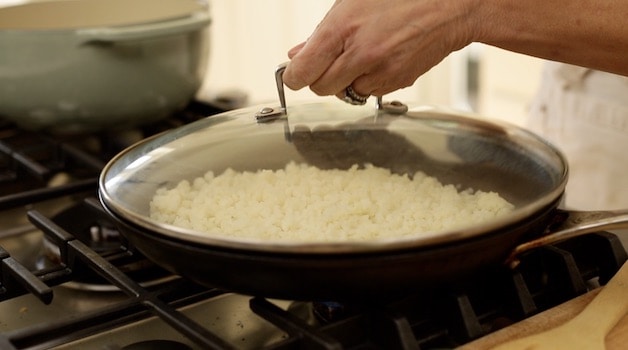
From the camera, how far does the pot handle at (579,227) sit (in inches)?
23.7

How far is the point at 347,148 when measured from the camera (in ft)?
2.58

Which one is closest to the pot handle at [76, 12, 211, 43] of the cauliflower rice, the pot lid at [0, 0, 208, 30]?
the pot lid at [0, 0, 208, 30]

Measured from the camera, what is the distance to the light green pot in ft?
3.10

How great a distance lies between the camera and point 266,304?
604 mm

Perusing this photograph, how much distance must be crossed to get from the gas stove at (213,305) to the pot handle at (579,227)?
0.09ft

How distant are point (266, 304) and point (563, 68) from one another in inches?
27.4

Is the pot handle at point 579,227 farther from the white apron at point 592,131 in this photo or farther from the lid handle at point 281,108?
the white apron at point 592,131

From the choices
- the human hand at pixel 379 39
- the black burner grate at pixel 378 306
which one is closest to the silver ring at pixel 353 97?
the human hand at pixel 379 39

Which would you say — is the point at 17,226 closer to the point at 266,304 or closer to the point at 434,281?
the point at 266,304

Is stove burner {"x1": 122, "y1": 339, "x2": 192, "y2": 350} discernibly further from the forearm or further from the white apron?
the white apron

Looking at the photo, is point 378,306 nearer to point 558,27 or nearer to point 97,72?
point 558,27

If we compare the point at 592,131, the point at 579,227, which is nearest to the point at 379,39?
the point at 579,227

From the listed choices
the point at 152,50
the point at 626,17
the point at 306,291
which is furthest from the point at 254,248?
the point at 152,50

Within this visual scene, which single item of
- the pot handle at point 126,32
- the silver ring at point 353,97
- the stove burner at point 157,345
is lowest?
the stove burner at point 157,345
